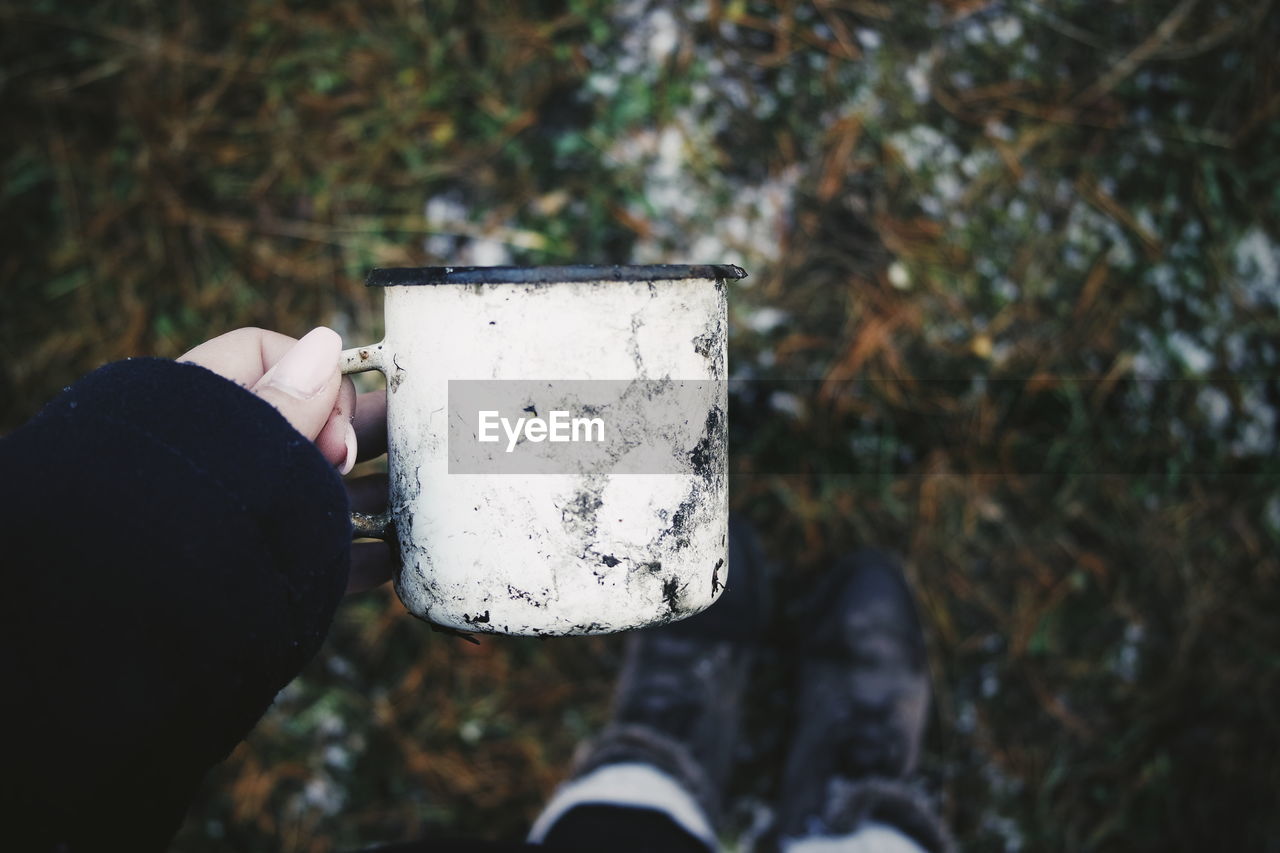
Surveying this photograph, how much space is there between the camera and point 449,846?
1123mm

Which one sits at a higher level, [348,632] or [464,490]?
[464,490]

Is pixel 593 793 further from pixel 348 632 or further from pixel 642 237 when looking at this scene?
pixel 642 237

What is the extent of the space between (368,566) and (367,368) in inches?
15.8

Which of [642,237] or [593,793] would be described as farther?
[642,237]

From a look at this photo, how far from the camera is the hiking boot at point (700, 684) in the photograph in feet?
5.52

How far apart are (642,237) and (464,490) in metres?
1.02

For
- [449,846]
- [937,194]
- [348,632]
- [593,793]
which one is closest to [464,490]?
[449,846]

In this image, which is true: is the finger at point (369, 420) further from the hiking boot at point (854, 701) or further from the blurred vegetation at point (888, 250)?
the hiking boot at point (854, 701)

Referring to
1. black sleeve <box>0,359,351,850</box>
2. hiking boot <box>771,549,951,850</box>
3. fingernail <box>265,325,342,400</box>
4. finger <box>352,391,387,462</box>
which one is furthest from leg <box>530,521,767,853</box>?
fingernail <box>265,325,342,400</box>

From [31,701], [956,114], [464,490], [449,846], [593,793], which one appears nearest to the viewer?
[31,701]

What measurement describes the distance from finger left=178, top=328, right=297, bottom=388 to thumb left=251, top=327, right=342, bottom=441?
3 centimetres

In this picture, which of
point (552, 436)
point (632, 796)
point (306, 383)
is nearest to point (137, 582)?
point (306, 383)

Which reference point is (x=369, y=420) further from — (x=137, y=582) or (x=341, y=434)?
(x=137, y=582)

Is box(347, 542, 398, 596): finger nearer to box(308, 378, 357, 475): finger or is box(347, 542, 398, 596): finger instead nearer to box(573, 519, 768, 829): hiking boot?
box(308, 378, 357, 475): finger
